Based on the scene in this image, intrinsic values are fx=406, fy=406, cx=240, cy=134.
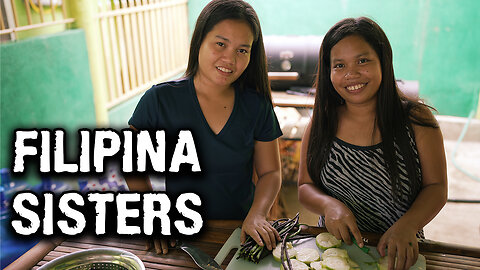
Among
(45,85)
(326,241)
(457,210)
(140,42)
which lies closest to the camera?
(326,241)

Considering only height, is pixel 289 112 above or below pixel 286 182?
above

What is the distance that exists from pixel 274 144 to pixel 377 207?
1.33 ft

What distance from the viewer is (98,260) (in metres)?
1.01

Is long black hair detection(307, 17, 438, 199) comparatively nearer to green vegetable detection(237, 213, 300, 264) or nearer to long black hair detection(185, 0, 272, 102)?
long black hair detection(185, 0, 272, 102)

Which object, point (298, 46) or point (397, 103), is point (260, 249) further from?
point (298, 46)

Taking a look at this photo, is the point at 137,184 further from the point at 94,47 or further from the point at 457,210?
the point at 457,210

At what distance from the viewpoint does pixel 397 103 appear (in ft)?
4.24

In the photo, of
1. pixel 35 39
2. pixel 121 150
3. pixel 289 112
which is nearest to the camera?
pixel 121 150

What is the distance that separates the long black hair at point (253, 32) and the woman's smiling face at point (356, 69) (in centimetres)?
25

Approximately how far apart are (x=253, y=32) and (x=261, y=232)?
0.62 meters

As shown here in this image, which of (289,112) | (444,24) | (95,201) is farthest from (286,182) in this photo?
(444,24)

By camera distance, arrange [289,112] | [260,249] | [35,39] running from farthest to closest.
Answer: [289,112]
[35,39]
[260,249]

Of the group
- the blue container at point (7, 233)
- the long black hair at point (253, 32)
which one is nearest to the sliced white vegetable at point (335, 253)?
the long black hair at point (253, 32)

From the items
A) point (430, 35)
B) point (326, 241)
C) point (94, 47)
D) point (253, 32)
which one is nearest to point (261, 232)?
point (326, 241)
